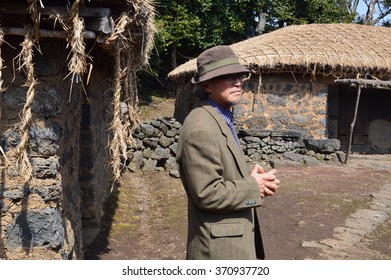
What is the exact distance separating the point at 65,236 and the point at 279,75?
868cm

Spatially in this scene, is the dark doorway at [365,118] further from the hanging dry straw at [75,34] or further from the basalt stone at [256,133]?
the hanging dry straw at [75,34]

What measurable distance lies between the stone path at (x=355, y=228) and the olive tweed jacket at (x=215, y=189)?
3.11 m

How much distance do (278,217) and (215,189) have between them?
459 centimetres

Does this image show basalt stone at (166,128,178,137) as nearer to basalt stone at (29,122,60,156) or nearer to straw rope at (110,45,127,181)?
straw rope at (110,45,127,181)

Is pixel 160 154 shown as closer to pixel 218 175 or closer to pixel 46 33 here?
pixel 46 33

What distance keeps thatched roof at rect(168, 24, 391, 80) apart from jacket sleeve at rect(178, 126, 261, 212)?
9.03 meters

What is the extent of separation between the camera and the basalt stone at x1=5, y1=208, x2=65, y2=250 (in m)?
3.31

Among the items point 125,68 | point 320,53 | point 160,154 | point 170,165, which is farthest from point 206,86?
point 320,53

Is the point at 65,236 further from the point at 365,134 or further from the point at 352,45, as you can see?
the point at 365,134

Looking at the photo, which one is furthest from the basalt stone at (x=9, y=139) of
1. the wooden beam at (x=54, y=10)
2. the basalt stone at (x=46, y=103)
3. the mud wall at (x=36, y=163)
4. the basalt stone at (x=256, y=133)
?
the basalt stone at (x=256, y=133)

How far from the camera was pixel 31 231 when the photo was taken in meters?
3.33

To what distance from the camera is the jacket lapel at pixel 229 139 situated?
2285 mm

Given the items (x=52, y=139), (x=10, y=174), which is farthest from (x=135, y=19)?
(x=10, y=174)

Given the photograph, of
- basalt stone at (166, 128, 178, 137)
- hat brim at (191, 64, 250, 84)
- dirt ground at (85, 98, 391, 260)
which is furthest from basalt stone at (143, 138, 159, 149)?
hat brim at (191, 64, 250, 84)
